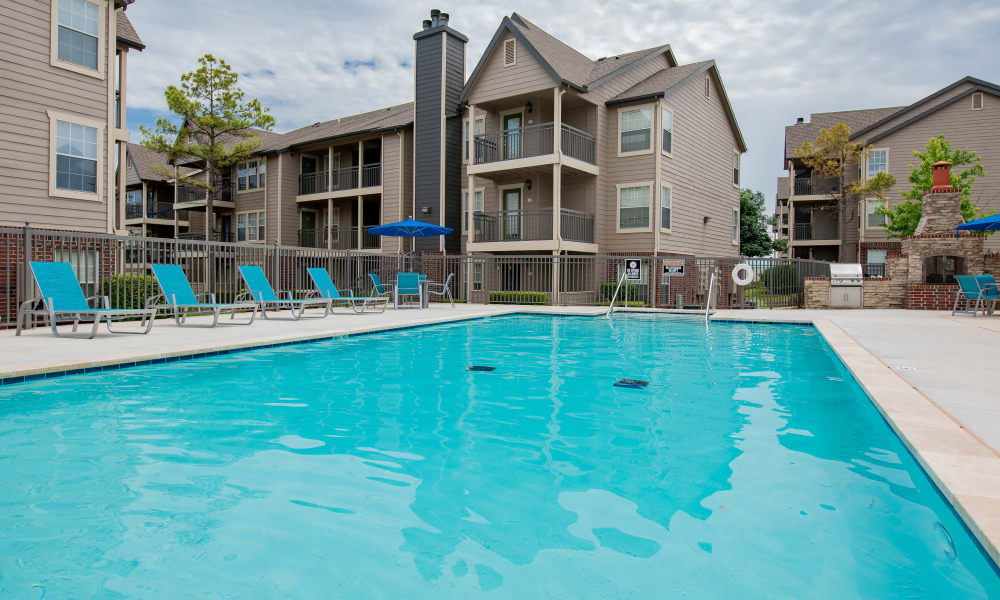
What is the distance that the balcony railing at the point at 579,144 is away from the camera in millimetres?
19750

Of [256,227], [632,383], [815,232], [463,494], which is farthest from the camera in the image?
[815,232]

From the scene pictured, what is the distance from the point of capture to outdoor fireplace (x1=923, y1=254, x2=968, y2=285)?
17.4 meters

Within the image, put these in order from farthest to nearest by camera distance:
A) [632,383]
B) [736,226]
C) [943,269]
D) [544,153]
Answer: [736,226]
[544,153]
[943,269]
[632,383]

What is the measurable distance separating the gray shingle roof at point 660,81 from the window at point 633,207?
3.09 metres

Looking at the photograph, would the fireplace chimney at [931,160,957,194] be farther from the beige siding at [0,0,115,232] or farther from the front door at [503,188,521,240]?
the beige siding at [0,0,115,232]

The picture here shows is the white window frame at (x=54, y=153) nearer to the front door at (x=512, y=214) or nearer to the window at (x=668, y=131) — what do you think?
the front door at (x=512, y=214)

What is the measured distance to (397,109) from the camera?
27.9 meters

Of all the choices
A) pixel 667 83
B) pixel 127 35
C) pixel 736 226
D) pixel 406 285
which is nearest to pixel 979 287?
pixel 667 83

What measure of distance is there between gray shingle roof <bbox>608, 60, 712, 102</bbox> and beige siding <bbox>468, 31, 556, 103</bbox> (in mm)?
3011

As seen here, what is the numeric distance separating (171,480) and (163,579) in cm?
114

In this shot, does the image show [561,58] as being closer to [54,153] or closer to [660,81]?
[660,81]

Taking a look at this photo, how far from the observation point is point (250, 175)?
98.0 feet

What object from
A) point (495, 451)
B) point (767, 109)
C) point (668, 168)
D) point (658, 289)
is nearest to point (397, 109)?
point (668, 168)

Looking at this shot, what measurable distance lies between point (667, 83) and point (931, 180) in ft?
36.0
